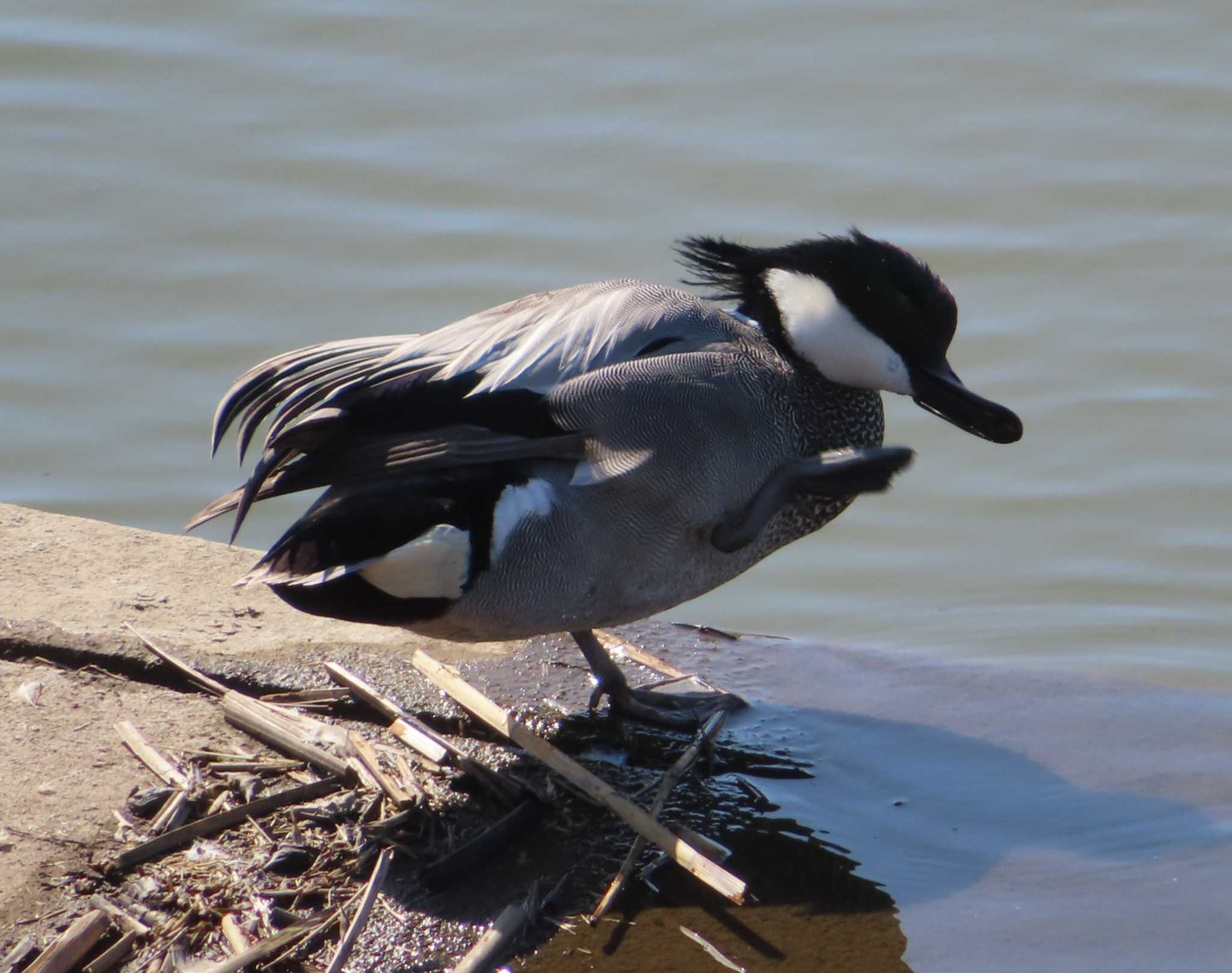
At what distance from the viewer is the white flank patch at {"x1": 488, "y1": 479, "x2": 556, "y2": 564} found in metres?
3.49

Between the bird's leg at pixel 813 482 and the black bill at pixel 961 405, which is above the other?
the black bill at pixel 961 405

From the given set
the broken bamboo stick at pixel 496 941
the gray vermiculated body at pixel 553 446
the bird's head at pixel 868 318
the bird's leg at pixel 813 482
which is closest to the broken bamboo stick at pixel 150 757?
the gray vermiculated body at pixel 553 446

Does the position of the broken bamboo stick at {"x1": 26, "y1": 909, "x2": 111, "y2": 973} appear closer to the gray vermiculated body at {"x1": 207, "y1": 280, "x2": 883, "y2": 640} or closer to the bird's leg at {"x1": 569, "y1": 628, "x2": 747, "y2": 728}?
the gray vermiculated body at {"x1": 207, "y1": 280, "x2": 883, "y2": 640}

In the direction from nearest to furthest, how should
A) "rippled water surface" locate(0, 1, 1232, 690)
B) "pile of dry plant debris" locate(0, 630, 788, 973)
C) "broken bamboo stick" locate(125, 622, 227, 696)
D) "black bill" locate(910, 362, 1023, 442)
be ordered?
"pile of dry plant debris" locate(0, 630, 788, 973) → "broken bamboo stick" locate(125, 622, 227, 696) → "black bill" locate(910, 362, 1023, 442) → "rippled water surface" locate(0, 1, 1232, 690)

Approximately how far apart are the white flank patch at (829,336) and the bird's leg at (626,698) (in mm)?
883

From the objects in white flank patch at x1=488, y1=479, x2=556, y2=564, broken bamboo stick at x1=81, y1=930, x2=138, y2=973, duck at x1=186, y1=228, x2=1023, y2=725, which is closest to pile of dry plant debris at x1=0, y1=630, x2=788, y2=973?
broken bamboo stick at x1=81, y1=930, x2=138, y2=973

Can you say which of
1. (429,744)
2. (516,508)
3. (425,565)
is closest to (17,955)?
(429,744)

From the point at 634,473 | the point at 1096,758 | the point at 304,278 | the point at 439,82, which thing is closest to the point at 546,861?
the point at 634,473

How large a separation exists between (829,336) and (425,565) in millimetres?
1213

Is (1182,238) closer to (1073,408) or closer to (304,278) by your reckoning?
(1073,408)

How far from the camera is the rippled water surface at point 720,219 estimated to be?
5449 mm

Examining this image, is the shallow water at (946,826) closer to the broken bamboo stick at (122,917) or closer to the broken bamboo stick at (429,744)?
the broken bamboo stick at (429,744)

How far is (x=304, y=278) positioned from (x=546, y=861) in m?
3.80

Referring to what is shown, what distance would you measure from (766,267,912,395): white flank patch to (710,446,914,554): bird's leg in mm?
331
